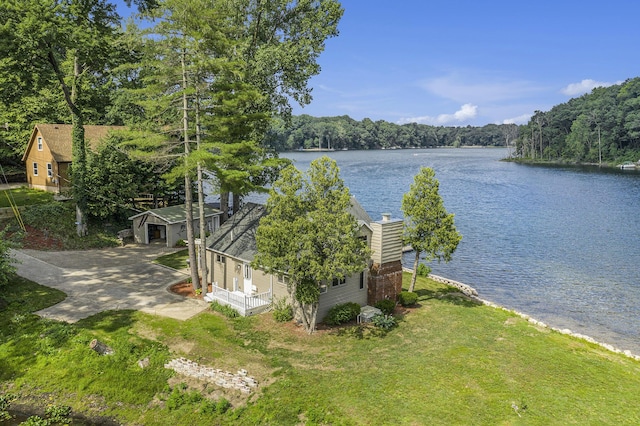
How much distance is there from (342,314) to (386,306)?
2714mm

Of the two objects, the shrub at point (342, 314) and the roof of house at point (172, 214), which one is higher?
the roof of house at point (172, 214)

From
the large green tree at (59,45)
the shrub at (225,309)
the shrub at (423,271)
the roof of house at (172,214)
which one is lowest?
the shrub at (423,271)

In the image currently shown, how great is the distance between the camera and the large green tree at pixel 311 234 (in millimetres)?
18297

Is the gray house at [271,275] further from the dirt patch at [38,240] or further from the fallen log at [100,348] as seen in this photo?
the dirt patch at [38,240]

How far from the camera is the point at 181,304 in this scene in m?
22.0

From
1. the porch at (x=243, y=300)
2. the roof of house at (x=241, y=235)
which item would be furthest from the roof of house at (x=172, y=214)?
the porch at (x=243, y=300)

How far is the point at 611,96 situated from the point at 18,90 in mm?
165149

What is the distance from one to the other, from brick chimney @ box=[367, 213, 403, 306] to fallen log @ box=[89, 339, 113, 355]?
12308 mm

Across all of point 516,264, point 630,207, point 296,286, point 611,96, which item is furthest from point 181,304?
point 611,96

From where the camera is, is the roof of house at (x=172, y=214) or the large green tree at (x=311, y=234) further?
A: the roof of house at (x=172, y=214)

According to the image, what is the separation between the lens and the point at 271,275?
2183cm

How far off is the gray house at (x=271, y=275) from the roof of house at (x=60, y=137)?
2225cm

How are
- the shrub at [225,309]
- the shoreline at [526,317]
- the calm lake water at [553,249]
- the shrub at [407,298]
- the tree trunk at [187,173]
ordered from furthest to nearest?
the calm lake water at [553,249] → the shrub at [407,298] → the tree trunk at [187,173] → the shrub at [225,309] → the shoreline at [526,317]

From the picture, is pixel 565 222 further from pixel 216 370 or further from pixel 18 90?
pixel 18 90
